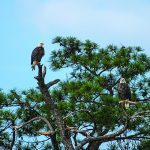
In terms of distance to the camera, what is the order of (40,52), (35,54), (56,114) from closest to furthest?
(56,114), (35,54), (40,52)

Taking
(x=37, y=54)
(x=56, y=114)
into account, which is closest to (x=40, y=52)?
(x=37, y=54)

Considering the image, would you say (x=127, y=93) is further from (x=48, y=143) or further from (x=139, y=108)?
(x=48, y=143)

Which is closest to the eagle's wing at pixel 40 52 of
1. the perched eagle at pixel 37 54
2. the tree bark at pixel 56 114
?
the perched eagle at pixel 37 54

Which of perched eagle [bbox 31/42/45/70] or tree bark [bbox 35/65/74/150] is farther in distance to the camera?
perched eagle [bbox 31/42/45/70]

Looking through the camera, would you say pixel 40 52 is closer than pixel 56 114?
No

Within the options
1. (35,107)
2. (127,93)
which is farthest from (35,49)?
(35,107)

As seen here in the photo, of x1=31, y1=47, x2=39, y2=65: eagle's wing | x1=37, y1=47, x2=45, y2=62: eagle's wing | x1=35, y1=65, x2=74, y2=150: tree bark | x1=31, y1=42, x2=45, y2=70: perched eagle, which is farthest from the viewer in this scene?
x1=37, y1=47, x2=45, y2=62: eagle's wing

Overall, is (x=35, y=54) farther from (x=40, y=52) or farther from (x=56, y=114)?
(x=56, y=114)

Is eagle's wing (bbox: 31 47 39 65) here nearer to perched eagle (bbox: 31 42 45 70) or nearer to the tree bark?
perched eagle (bbox: 31 42 45 70)

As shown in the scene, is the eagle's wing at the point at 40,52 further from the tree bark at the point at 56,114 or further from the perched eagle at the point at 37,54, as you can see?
the tree bark at the point at 56,114

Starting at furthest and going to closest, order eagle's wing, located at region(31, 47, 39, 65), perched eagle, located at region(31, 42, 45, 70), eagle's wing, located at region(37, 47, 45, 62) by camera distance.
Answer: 1. eagle's wing, located at region(37, 47, 45, 62)
2. eagle's wing, located at region(31, 47, 39, 65)
3. perched eagle, located at region(31, 42, 45, 70)

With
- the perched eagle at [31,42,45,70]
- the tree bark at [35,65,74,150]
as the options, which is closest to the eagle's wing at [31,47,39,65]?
the perched eagle at [31,42,45,70]

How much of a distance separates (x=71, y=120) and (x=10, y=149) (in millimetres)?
1514

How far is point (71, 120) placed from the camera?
47.4ft
